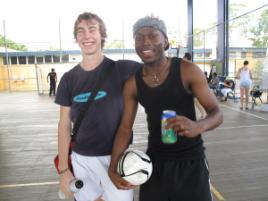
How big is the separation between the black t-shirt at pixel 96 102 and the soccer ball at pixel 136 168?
308 millimetres

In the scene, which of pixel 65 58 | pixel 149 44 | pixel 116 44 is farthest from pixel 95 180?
pixel 65 58

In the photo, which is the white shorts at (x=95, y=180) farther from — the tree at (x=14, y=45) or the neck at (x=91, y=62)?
the tree at (x=14, y=45)

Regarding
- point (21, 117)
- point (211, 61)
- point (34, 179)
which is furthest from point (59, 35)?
point (34, 179)

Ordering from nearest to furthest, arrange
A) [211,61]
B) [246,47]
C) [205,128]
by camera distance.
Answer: [205,128] < [246,47] < [211,61]

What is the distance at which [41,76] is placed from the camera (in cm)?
2070

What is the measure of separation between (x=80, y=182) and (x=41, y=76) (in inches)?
760

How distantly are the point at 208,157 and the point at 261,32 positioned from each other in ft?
30.6

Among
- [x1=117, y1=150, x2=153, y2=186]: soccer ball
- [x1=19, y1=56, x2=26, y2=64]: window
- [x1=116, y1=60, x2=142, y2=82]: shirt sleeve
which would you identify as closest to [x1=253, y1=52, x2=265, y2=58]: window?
[x1=116, y1=60, x2=142, y2=82]: shirt sleeve

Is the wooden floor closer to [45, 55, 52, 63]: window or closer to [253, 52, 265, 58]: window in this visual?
[253, 52, 265, 58]: window

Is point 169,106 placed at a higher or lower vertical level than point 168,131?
higher

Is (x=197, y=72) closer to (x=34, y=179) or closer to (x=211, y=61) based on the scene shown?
(x=34, y=179)

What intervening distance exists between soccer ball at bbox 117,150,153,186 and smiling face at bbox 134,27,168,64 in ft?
1.88

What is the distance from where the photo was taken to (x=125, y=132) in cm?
217

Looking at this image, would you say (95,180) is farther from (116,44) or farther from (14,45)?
(14,45)
